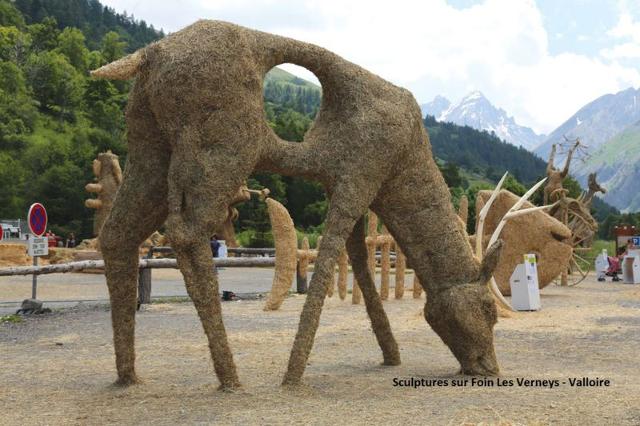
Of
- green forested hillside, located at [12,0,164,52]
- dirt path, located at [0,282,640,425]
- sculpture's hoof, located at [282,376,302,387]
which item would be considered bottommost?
dirt path, located at [0,282,640,425]

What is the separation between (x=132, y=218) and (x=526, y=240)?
420 inches

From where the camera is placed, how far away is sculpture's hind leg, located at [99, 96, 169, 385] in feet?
18.3

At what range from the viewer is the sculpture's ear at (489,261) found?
6.05 m

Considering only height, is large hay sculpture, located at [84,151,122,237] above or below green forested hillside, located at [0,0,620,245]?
below

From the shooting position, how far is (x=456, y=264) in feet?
20.3

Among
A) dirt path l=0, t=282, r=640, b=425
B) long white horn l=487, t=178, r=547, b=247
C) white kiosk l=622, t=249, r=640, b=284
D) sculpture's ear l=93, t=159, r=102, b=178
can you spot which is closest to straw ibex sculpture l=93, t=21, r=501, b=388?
dirt path l=0, t=282, r=640, b=425

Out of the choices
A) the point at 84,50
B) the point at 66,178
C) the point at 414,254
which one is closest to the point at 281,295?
the point at 414,254

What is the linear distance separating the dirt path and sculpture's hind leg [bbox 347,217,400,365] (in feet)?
0.79

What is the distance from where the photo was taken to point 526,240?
14328 mm

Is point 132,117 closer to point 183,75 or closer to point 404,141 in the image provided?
point 183,75

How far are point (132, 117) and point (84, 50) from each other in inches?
3059

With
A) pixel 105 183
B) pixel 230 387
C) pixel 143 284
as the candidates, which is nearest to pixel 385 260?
pixel 143 284

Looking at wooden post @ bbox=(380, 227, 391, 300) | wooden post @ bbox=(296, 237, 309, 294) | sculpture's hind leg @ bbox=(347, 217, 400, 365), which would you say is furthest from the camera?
wooden post @ bbox=(296, 237, 309, 294)

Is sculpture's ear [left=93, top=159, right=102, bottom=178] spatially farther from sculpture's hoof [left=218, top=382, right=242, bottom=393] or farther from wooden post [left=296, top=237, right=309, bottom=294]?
sculpture's hoof [left=218, top=382, right=242, bottom=393]
